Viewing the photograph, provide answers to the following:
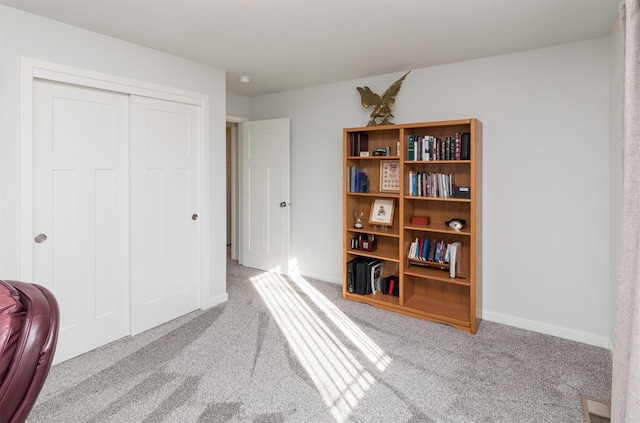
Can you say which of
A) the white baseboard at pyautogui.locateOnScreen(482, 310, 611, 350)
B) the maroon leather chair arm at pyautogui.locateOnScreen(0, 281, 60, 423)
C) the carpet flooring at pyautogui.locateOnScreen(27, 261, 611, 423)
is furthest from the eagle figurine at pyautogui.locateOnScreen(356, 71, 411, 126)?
the maroon leather chair arm at pyautogui.locateOnScreen(0, 281, 60, 423)

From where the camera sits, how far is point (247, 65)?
3.45 metres

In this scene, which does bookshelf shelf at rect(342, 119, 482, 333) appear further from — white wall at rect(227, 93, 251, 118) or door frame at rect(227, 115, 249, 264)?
door frame at rect(227, 115, 249, 264)

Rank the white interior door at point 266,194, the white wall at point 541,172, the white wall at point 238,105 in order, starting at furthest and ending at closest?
the white wall at point 238,105 < the white interior door at point 266,194 < the white wall at point 541,172

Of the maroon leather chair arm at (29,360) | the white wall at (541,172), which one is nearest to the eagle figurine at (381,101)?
the white wall at (541,172)

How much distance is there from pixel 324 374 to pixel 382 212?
185 cm

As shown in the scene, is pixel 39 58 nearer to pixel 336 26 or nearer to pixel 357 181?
pixel 336 26

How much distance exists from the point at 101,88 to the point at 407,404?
300cm

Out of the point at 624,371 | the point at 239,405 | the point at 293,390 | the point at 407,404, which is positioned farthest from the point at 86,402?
the point at 624,371

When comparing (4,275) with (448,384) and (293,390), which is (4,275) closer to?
(293,390)

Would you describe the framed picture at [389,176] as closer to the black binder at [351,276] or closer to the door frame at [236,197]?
the black binder at [351,276]

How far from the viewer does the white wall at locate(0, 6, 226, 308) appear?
7.29ft

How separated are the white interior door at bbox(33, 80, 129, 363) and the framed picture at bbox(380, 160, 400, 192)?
2.38 meters

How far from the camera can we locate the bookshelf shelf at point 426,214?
3.06 metres

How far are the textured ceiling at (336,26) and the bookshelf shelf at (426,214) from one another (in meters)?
0.64
